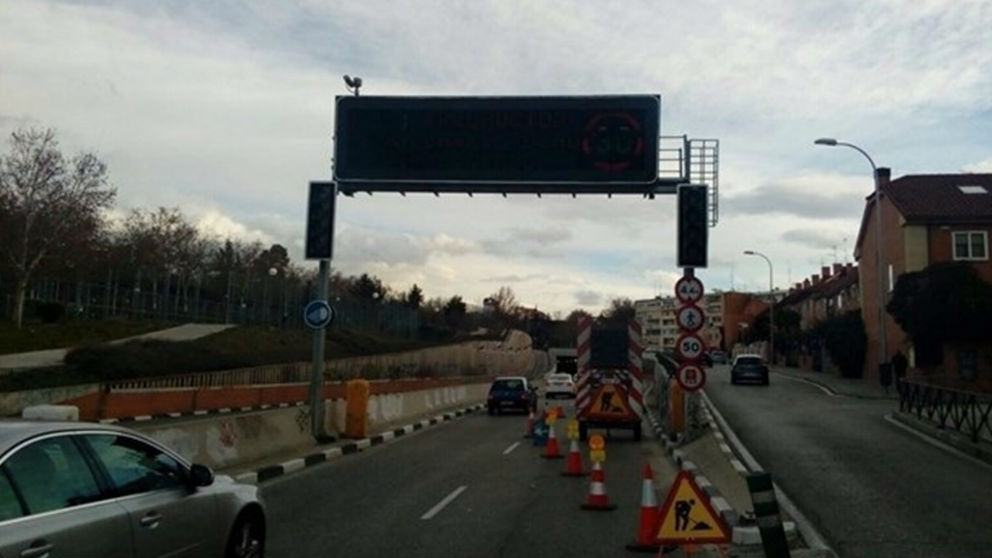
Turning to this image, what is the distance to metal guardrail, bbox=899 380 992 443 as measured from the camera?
18.7 m

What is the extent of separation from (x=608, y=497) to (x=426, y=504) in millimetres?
2447

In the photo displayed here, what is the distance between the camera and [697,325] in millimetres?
17719

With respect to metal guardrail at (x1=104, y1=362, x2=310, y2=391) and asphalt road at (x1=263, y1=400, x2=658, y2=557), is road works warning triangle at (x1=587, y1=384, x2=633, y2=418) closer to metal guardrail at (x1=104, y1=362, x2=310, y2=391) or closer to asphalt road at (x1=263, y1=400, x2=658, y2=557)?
asphalt road at (x1=263, y1=400, x2=658, y2=557)

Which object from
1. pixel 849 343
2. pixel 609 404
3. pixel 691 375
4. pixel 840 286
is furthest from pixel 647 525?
pixel 840 286

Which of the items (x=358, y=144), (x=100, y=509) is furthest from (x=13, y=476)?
(x=358, y=144)

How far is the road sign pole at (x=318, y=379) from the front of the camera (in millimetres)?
19312

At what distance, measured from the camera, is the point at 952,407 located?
811 inches

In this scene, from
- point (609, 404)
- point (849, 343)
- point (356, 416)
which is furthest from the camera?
point (849, 343)

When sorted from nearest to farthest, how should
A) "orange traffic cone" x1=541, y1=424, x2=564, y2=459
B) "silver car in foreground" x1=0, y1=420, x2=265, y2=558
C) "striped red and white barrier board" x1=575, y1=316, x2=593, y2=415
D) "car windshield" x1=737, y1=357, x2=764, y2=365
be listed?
"silver car in foreground" x1=0, y1=420, x2=265, y2=558, "orange traffic cone" x1=541, y1=424, x2=564, y2=459, "striped red and white barrier board" x1=575, y1=316, x2=593, y2=415, "car windshield" x1=737, y1=357, x2=764, y2=365

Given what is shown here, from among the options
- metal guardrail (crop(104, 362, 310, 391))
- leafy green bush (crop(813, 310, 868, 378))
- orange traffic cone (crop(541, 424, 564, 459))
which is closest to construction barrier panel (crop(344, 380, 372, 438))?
orange traffic cone (crop(541, 424, 564, 459))

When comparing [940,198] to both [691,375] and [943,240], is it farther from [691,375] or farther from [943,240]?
[691,375]

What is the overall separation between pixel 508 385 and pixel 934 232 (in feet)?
79.6

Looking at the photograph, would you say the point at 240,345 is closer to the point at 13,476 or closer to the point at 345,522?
the point at 345,522

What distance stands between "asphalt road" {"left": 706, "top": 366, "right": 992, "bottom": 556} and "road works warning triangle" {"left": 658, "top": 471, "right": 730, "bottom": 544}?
163 centimetres
